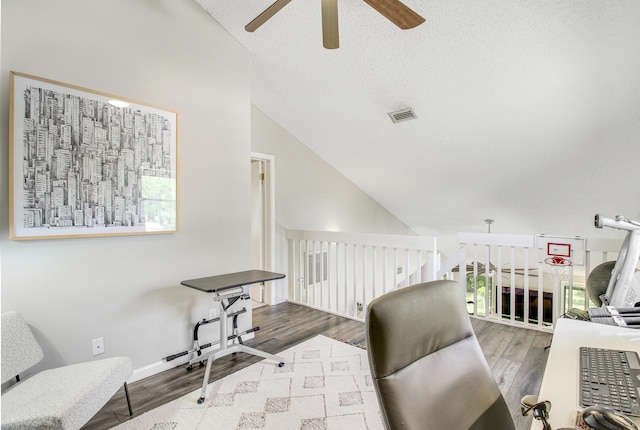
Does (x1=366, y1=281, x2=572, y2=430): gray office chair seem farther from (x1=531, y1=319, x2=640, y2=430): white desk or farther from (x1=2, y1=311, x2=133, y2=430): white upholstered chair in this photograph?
(x1=2, y1=311, x2=133, y2=430): white upholstered chair

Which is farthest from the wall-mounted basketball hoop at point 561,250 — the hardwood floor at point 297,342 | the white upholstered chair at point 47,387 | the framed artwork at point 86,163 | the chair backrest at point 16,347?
the chair backrest at point 16,347

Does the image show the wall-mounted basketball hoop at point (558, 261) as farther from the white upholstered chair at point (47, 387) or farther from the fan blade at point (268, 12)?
the white upholstered chair at point (47, 387)

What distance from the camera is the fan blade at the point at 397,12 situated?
1.76 metres

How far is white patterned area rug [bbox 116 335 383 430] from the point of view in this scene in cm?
187

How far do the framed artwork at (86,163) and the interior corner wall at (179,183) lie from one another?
0.06 m

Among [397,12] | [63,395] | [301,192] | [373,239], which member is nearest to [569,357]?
[397,12]

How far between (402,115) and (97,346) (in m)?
3.26

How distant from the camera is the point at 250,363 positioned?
8.55 ft

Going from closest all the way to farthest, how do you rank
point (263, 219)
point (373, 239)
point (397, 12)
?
1. point (397, 12)
2. point (373, 239)
3. point (263, 219)

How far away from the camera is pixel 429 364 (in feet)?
3.03

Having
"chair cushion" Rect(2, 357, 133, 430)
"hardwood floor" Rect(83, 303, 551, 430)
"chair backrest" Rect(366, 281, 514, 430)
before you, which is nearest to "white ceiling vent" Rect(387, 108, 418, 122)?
"hardwood floor" Rect(83, 303, 551, 430)

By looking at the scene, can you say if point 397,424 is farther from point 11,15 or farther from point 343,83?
point 343,83

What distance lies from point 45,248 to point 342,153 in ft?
11.1

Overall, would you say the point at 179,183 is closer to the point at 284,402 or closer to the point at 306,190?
the point at 284,402
